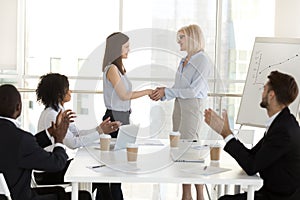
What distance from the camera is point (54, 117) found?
3449 millimetres

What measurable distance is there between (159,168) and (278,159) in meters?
0.59

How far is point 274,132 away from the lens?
9.13 feet

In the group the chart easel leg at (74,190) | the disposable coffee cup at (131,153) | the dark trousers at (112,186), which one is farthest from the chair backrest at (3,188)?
the dark trousers at (112,186)

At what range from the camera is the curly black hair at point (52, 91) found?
3.53 m

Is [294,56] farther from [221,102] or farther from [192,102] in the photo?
[221,102]

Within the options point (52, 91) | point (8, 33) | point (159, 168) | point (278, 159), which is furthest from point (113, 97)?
point (8, 33)

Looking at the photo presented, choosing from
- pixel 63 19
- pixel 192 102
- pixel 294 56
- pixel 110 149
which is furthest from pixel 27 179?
pixel 63 19

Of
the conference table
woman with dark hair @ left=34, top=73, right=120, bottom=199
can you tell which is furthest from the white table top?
woman with dark hair @ left=34, top=73, right=120, bottom=199

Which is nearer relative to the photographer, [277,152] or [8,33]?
[277,152]

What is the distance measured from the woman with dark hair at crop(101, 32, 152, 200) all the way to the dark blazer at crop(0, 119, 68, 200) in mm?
1017

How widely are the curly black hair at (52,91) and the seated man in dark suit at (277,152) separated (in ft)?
3.47

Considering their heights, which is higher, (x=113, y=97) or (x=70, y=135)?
(x=113, y=97)

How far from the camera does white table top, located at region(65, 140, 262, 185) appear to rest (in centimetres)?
261

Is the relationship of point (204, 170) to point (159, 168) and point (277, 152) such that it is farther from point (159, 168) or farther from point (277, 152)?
point (277, 152)
